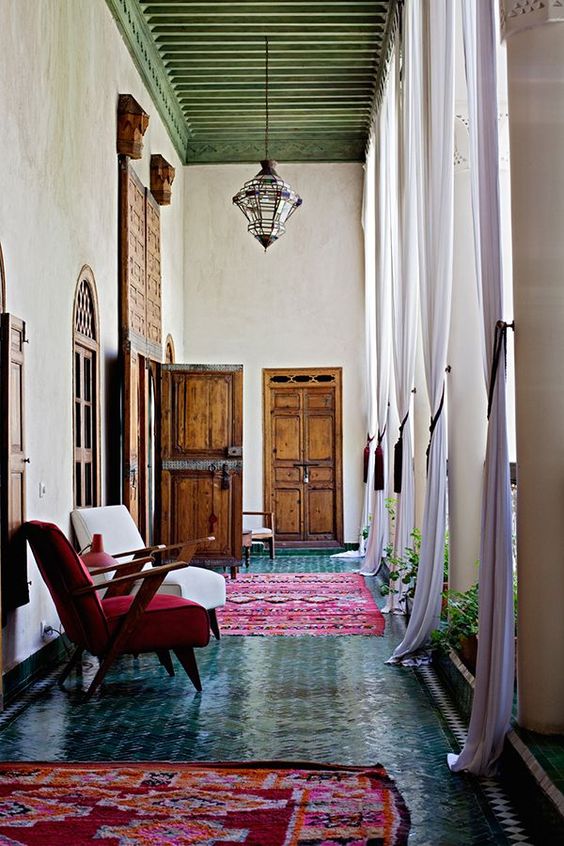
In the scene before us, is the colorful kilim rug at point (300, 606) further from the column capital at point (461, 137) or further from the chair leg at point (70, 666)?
the column capital at point (461, 137)

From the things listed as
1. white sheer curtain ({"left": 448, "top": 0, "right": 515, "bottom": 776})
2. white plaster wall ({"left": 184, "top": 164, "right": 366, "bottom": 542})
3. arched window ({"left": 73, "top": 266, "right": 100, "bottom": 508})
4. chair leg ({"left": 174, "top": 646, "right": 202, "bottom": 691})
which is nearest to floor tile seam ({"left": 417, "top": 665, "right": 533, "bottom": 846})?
white sheer curtain ({"left": 448, "top": 0, "right": 515, "bottom": 776})

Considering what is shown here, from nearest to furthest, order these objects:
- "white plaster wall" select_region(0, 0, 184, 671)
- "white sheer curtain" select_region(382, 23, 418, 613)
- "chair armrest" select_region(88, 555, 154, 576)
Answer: "white plaster wall" select_region(0, 0, 184, 671) → "chair armrest" select_region(88, 555, 154, 576) → "white sheer curtain" select_region(382, 23, 418, 613)

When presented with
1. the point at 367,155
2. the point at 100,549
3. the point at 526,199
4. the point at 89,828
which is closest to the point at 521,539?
the point at 526,199

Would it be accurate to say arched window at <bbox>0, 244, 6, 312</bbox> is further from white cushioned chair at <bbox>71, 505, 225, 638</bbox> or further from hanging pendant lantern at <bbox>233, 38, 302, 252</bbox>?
hanging pendant lantern at <bbox>233, 38, 302, 252</bbox>

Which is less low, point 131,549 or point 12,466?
point 12,466

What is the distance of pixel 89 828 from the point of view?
12.1 feet

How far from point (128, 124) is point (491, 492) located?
243 inches

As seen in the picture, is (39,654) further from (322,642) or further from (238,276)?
(238,276)

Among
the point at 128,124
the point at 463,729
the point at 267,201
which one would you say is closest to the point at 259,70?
the point at 267,201

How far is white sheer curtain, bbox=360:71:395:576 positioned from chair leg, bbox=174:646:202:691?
5189 millimetres

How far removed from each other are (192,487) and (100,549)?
13.6 ft

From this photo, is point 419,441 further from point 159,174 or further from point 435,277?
point 159,174

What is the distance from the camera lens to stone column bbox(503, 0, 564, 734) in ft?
13.5

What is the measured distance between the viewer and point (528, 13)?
422 centimetres
